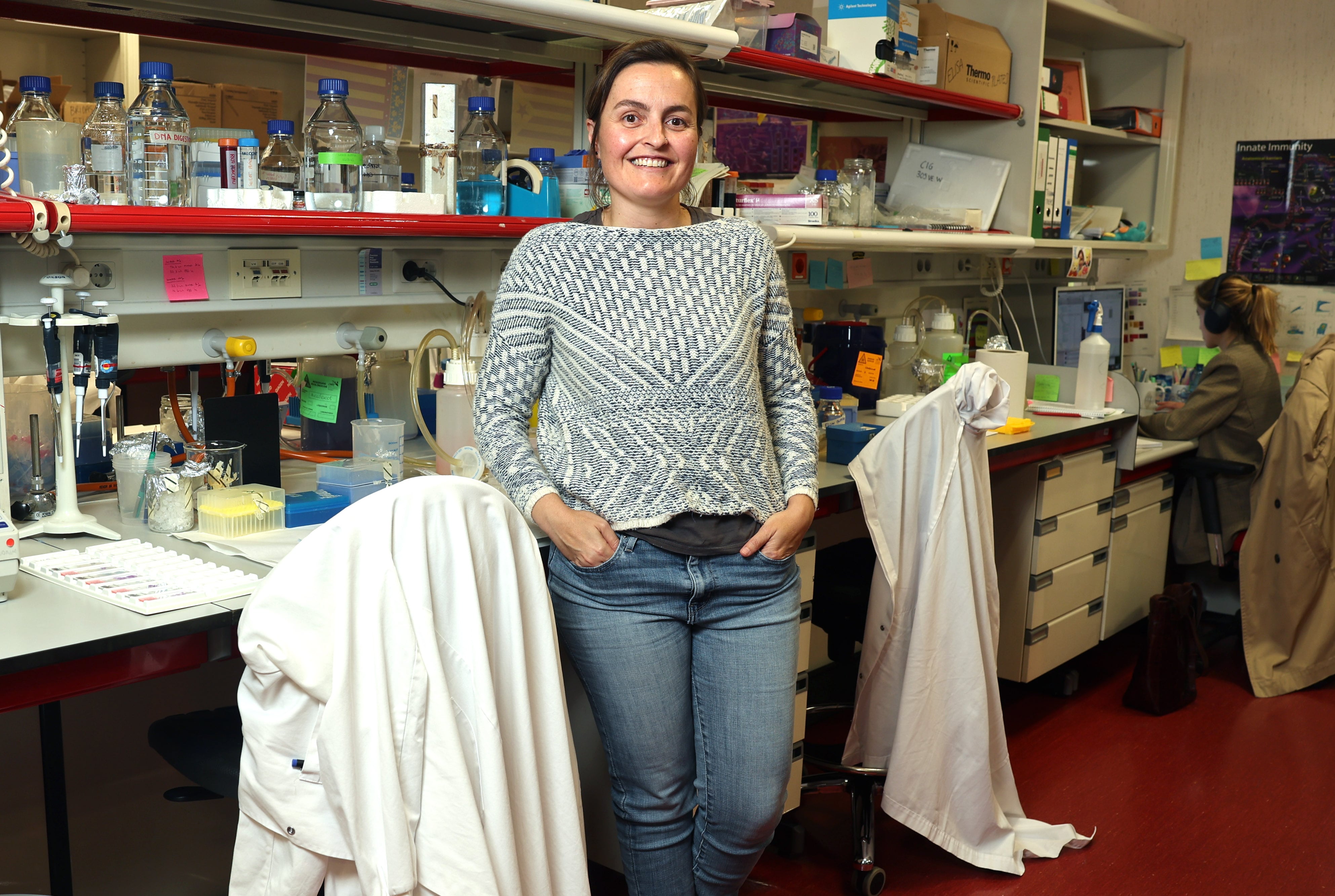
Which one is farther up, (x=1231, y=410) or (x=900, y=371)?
(x=900, y=371)

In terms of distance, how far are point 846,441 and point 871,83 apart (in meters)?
0.97

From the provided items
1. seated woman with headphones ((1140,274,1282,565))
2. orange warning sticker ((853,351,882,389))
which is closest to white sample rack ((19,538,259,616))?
orange warning sticker ((853,351,882,389))

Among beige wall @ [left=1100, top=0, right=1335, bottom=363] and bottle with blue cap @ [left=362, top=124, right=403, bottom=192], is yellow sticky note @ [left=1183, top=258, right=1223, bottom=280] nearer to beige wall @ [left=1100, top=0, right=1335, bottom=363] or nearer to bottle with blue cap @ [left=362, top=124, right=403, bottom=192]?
beige wall @ [left=1100, top=0, right=1335, bottom=363]

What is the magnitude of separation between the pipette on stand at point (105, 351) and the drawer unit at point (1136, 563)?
2689 millimetres

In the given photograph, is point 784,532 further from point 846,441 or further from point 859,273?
point 859,273

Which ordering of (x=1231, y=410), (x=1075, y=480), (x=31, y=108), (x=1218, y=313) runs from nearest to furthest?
(x=31, y=108) < (x=1075, y=480) < (x=1231, y=410) < (x=1218, y=313)

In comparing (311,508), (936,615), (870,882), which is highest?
(311,508)

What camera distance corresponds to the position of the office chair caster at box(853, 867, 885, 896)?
2309 mm

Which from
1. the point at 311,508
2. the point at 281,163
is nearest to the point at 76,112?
the point at 281,163

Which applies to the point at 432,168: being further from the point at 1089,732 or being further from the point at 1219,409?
the point at 1219,409

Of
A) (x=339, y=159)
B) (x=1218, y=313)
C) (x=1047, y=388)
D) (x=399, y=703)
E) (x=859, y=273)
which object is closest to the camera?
(x=399, y=703)

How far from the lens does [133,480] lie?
1867 millimetres

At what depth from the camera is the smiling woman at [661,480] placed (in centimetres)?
158

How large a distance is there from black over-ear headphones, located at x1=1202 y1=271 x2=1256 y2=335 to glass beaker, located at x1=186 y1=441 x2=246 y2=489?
3.12m
